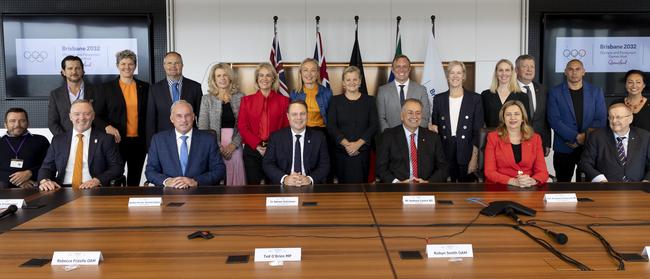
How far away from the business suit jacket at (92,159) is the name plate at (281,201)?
5.06 feet

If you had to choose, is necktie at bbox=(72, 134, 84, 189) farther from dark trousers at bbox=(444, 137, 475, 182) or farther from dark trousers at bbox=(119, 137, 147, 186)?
dark trousers at bbox=(444, 137, 475, 182)

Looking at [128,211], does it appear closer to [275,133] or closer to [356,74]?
[275,133]

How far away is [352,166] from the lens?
436 cm

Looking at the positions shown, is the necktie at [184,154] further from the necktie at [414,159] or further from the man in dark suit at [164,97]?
the necktie at [414,159]

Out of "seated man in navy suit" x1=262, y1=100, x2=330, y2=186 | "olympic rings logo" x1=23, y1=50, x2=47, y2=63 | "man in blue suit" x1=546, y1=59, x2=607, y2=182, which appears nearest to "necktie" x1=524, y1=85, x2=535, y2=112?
"man in blue suit" x1=546, y1=59, x2=607, y2=182

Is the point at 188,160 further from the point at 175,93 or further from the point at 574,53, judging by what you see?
the point at 574,53

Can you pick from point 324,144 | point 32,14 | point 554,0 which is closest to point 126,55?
point 324,144

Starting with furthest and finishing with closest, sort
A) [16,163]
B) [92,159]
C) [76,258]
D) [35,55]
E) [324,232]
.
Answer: [35,55] < [16,163] < [92,159] < [324,232] < [76,258]

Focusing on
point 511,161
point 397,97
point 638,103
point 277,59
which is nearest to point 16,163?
point 277,59

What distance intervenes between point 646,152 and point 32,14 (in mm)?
6074

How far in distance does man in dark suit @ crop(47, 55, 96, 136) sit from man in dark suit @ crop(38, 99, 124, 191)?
0.77 metres

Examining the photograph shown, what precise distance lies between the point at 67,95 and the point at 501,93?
11.5 feet

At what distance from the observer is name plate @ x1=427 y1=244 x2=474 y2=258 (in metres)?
1.73

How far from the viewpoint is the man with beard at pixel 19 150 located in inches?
166
